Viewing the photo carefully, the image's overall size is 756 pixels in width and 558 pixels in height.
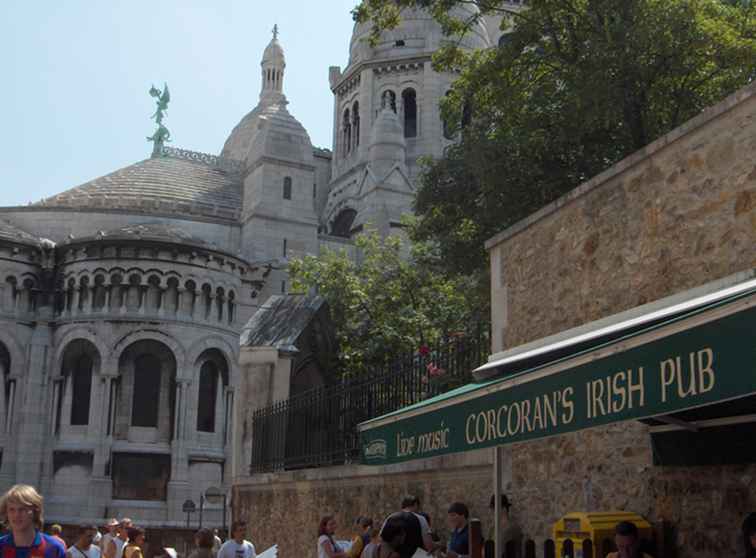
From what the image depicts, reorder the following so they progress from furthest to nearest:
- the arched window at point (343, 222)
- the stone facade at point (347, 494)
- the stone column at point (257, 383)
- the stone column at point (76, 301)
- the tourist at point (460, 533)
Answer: the arched window at point (343, 222) < the stone column at point (76, 301) < the stone column at point (257, 383) < the stone facade at point (347, 494) < the tourist at point (460, 533)

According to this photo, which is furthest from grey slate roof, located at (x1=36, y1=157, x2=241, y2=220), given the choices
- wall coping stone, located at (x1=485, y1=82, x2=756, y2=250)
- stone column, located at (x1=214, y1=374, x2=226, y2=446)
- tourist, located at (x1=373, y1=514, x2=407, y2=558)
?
tourist, located at (x1=373, y1=514, x2=407, y2=558)

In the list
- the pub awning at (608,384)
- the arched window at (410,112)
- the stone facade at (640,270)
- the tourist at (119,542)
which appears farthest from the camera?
the arched window at (410,112)

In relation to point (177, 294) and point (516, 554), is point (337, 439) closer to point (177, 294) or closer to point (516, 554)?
point (516, 554)

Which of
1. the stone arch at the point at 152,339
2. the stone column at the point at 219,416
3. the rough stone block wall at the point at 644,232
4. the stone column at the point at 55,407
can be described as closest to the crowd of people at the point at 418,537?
the rough stone block wall at the point at 644,232

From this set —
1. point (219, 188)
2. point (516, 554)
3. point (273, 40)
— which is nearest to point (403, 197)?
point (219, 188)

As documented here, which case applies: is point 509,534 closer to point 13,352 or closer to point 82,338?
point 82,338

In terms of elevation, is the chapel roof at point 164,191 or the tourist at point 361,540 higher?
the chapel roof at point 164,191

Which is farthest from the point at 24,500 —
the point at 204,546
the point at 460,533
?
the point at 460,533

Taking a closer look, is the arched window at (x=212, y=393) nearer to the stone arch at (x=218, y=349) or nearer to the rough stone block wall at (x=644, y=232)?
the stone arch at (x=218, y=349)

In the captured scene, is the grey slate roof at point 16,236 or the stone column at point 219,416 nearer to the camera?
the stone column at point 219,416

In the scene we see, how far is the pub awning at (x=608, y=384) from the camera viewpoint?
4086 millimetres

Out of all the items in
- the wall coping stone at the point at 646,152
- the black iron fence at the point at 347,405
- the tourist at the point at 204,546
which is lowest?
the tourist at the point at 204,546

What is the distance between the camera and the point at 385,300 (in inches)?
1168

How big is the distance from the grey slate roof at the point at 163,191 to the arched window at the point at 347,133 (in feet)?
45.8
